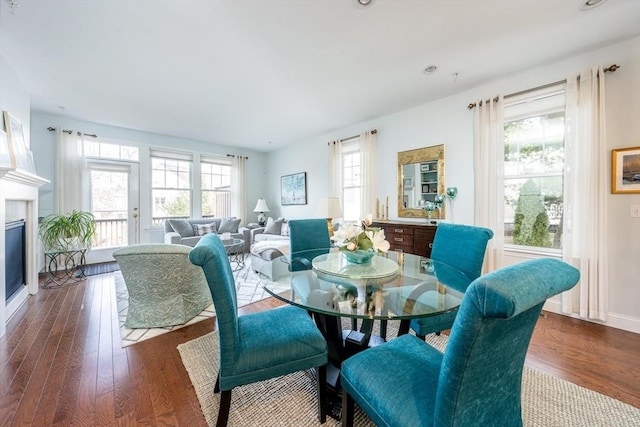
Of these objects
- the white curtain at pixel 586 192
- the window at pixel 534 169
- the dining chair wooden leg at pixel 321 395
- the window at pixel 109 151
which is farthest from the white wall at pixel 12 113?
the white curtain at pixel 586 192

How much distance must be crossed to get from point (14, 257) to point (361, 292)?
3.96 metres

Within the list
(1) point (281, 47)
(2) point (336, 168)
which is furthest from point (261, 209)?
(1) point (281, 47)

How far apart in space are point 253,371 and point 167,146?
5.65 metres

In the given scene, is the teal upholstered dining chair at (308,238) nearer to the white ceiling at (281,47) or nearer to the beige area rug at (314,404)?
the beige area rug at (314,404)

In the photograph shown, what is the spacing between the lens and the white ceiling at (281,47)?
1932mm

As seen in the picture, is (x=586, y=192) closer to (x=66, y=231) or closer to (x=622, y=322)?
(x=622, y=322)

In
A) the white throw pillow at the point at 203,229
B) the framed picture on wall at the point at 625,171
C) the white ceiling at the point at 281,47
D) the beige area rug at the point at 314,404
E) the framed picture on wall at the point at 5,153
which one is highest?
the white ceiling at the point at 281,47

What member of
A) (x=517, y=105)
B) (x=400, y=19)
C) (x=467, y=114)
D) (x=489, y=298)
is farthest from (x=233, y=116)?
(x=489, y=298)

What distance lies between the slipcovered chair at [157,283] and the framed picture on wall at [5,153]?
1.52 metres

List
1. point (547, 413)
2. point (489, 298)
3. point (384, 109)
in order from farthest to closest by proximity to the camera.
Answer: point (384, 109), point (547, 413), point (489, 298)

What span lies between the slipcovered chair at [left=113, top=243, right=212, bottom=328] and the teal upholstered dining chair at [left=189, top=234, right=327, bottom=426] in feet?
4.14

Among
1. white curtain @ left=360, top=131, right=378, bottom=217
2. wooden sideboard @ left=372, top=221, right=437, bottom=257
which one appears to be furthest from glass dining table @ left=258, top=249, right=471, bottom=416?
white curtain @ left=360, top=131, right=378, bottom=217

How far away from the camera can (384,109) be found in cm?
394

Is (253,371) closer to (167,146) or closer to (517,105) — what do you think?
(517,105)
